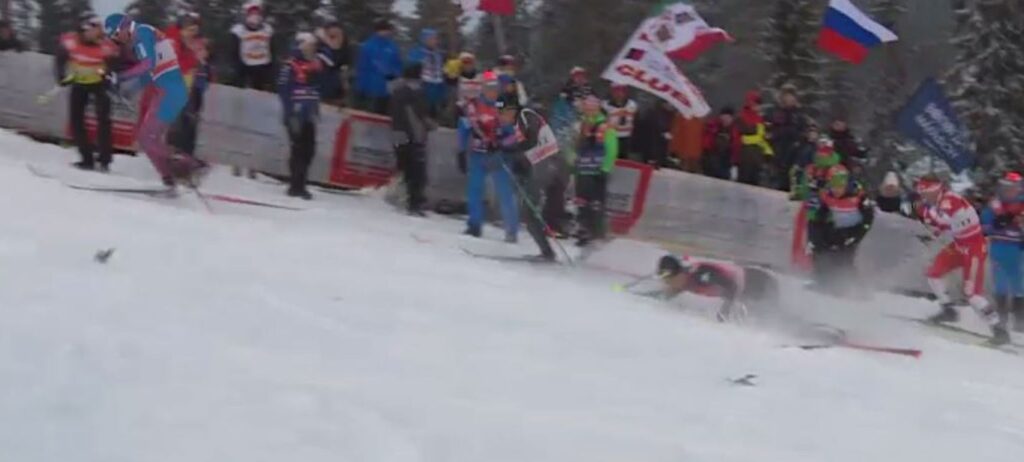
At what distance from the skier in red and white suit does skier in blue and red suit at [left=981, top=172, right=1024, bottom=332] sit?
33 centimetres

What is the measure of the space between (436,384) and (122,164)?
30.6 feet

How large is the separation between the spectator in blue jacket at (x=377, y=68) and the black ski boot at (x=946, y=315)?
6.51 m

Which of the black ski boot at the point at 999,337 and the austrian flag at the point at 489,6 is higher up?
the austrian flag at the point at 489,6

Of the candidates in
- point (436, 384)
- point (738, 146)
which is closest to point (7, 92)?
point (738, 146)

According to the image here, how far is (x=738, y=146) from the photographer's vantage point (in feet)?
55.7

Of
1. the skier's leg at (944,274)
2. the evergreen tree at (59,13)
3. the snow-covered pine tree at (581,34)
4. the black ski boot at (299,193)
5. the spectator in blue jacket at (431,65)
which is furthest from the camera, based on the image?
the evergreen tree at (59,13)

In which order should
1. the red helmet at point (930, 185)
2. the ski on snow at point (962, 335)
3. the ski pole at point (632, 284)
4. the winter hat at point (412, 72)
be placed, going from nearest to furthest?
1. the ski pole at point (632, 284)
2. the ski on snow at point (962, 335)
3. the red helmet at point (930, 185)
4. the winter hat at point (412, 72)

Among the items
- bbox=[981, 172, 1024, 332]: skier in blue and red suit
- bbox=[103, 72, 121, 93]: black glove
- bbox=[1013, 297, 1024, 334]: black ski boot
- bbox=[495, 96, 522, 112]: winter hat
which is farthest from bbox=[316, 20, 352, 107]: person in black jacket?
bbox=[1013, 297, 1024, 334]: black ski boot

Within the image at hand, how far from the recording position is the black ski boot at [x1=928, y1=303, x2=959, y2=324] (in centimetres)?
1338

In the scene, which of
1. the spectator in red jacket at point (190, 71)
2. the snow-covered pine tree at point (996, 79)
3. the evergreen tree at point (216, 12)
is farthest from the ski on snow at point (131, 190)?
the evergreen tree at point (216, 12)

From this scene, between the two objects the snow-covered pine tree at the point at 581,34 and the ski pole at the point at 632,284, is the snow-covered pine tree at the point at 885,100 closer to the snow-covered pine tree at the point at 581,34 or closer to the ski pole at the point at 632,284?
the snow-covered pine tree at the point at 581,34

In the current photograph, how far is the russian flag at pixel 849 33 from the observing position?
597 inches

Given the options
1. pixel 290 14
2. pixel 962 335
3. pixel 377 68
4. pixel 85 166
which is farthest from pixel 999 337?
pixel 290 14

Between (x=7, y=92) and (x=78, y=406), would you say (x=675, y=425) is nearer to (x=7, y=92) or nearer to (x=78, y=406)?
(x=78, y=406)
